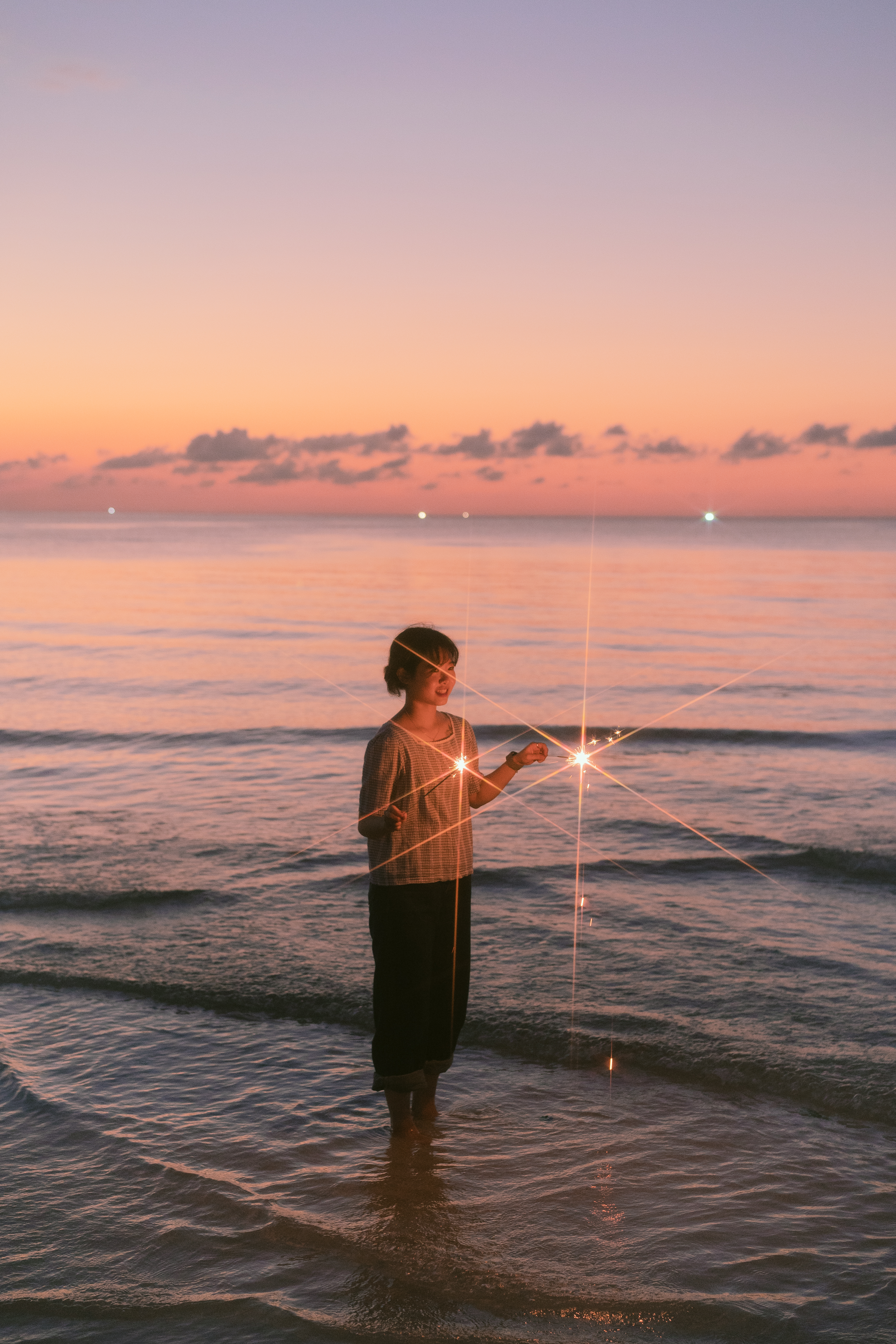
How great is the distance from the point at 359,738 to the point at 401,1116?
36.8ft

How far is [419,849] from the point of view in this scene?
14.1ft

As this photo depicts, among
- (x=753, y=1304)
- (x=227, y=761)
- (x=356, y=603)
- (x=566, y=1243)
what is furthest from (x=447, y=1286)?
(x=356, y=603)

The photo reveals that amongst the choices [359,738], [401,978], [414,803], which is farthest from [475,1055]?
[359,738]

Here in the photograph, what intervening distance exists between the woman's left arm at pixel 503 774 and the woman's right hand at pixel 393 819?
0.38 m

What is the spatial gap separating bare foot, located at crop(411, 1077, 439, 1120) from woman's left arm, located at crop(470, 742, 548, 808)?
1242mm

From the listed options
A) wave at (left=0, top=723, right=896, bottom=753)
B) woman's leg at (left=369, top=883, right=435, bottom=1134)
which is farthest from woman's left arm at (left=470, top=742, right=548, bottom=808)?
wave at (left=0, top=723, right=896, bottom=753)

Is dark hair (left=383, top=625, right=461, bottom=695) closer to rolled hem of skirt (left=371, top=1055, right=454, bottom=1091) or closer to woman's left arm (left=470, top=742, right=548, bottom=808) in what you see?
woman's left arm (left=470, top=742, right=548, bottom=808)

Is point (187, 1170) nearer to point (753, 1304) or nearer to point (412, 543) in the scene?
point (753, 1304)

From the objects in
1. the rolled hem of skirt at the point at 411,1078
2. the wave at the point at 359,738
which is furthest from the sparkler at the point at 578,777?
the wave at the point at 359,738

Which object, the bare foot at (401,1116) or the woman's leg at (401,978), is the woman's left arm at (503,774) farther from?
the bare foot at (401,1116)

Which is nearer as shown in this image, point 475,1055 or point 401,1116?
point 401,1116

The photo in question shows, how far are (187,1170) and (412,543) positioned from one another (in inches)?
4212

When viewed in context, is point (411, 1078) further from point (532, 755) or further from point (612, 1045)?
point (612, 1045)

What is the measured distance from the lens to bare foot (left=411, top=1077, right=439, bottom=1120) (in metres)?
4.73
